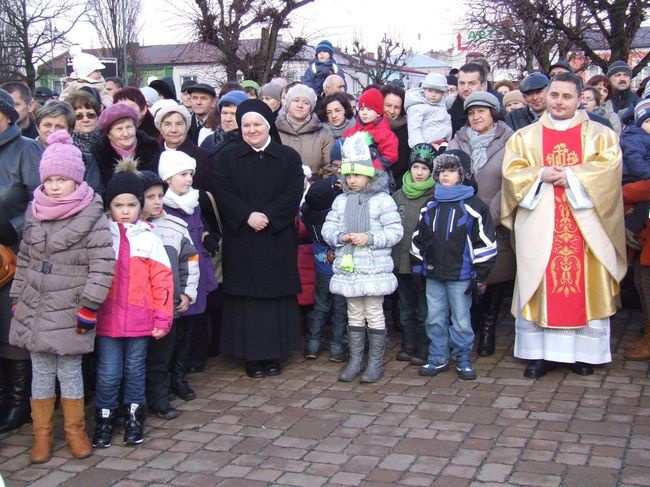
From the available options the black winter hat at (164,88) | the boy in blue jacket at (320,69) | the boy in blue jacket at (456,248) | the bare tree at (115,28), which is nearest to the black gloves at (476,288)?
the boy in blue jacket at (456,248)

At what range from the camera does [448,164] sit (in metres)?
5.97

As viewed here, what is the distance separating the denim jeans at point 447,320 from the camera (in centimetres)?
608

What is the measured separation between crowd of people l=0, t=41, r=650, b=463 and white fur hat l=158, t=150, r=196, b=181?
1 centimetres

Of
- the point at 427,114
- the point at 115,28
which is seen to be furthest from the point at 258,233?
the point at 115,28

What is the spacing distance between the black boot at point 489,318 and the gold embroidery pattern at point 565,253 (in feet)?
2.16

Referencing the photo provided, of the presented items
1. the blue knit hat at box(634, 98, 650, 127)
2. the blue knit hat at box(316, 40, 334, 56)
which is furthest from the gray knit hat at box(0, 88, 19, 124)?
the blue knit hat at box(316, 40, 334, 56)

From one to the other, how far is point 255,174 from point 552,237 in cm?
218

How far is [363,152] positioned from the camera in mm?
6055

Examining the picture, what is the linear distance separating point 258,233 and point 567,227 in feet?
7.24

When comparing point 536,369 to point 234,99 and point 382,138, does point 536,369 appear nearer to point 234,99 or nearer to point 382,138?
point 382,138

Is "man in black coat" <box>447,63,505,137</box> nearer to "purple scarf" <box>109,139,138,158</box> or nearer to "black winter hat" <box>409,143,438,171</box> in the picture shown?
"black winter hat" <box>409,143,438,171</box>

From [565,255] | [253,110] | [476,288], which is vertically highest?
[253,110]

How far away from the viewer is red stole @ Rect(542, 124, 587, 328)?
6000 millimetres

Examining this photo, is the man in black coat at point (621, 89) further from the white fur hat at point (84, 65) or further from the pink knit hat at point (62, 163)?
the pink knit hat at point (62, 163)
